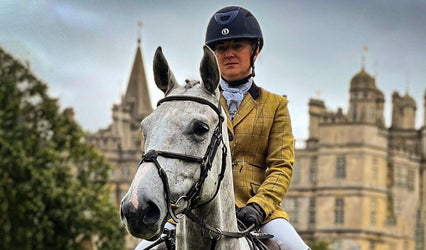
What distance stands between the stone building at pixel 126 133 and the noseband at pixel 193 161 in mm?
112828

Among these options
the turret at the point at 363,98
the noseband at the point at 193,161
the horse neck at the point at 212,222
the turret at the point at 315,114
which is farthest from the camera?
the turret at the point at 315,114

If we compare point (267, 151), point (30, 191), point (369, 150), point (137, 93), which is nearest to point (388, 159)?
point (369, 150)

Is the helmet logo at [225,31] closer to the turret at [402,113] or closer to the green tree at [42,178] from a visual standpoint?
the green tree at [42,178]

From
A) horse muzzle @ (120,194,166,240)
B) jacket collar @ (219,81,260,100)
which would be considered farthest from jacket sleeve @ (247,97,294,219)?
horse muzzle @ (120,194,166,240)

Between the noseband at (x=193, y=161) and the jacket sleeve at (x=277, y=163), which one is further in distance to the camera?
the jacket sleeve at (x=277, y=163)

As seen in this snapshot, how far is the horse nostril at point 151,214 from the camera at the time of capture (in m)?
8.10

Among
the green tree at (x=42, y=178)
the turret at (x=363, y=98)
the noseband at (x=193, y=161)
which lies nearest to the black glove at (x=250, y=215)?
the noseband at (x=193, y=161)

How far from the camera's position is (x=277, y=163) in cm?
1023

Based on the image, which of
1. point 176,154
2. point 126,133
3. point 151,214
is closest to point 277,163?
point 176,154

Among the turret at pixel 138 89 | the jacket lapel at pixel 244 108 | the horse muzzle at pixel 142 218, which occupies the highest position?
the turret at pixel 138 89

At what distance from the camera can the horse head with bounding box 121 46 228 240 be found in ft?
26.7

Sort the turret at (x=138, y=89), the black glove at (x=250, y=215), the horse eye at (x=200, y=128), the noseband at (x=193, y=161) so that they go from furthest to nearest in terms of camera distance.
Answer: the turret at (x=138, y=89)
the black glove at (x=250, y=215)
the horse eye at (x=200, y=128)
the noseband at (x=193, y=161)

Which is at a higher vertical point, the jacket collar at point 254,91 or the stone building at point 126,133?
the stone building at point 126,133

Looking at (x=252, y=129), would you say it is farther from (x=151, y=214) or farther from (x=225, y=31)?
(x=151, y=214)
